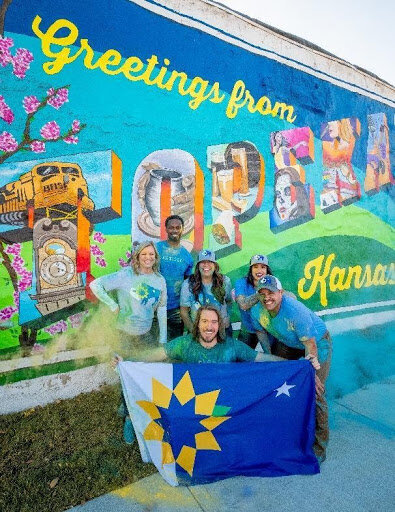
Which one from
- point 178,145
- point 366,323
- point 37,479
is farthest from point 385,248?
point 37,479

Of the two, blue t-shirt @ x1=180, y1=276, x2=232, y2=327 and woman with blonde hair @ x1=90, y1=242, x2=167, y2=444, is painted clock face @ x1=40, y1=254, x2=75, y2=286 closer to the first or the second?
woman with blonde hair @ x1=90, y1=242, x2=167, y2=444

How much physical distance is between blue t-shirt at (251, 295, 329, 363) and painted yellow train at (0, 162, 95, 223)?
218cm

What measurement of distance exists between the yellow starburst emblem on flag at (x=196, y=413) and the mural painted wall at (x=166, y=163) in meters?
1.49

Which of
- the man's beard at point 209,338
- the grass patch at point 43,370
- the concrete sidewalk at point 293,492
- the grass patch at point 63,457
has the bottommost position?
the concrete sidewalk at point 293,492

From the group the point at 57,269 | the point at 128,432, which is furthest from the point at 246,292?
the point at 57,269

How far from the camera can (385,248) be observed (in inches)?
287

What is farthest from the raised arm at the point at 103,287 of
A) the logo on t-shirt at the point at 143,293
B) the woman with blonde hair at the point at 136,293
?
the logo on t-shirt at the point at 143,293

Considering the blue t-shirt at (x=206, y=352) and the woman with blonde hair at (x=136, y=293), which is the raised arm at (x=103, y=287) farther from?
the blue t-shirt at (x=206, y=352)

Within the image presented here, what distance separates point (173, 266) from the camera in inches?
167

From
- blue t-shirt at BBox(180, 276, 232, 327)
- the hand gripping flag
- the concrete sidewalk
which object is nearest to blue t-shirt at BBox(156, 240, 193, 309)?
blue t-shirt at BBox(180, 276, 232, 327)

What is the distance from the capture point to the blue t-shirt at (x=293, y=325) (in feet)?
10.9

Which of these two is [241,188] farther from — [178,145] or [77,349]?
[77,349]

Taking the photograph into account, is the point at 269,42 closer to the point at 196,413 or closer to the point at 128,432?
the point at 196,413

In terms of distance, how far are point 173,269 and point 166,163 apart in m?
1.32
